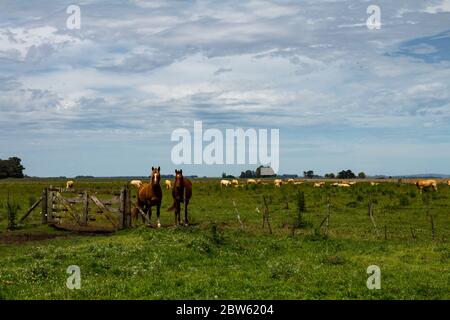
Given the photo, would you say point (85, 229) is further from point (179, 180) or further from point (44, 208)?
point (179, 180)

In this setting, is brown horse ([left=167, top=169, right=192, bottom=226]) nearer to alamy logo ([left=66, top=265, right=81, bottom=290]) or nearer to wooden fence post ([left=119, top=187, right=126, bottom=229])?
wooden fence post ([left=119, top=187, right=126, bottom=229])

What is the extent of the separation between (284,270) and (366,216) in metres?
19.4

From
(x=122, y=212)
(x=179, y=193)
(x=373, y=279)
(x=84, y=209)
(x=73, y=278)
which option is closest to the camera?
(x=373, y=279)

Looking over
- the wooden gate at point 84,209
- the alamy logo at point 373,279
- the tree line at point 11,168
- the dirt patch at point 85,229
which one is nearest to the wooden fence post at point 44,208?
the wooden gate at point 84,209

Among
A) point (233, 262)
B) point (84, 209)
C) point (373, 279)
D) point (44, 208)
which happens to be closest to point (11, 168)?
point (44, 208)

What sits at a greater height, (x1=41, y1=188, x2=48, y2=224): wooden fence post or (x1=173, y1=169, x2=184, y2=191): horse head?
(x1=173, y1=169, x2=184, y2=191): horse head

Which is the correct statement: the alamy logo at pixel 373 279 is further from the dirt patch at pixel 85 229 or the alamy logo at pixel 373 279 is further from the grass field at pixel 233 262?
the dirt patch at pixel 85 229

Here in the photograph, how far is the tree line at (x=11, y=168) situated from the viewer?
568 ft

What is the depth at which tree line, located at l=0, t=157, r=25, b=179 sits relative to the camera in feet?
568

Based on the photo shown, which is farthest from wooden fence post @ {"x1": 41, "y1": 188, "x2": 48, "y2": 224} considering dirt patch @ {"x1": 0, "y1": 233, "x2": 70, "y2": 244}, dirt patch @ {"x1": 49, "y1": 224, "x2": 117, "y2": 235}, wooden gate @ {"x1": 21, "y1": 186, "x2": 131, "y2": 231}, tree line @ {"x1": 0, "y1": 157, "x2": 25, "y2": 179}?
tree line @ {"x1": 0, "y1": 157, "x2": 25, "y2": 179}

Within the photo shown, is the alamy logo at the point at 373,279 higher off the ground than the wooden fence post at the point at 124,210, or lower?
lower

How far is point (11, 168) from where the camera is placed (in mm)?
174125
